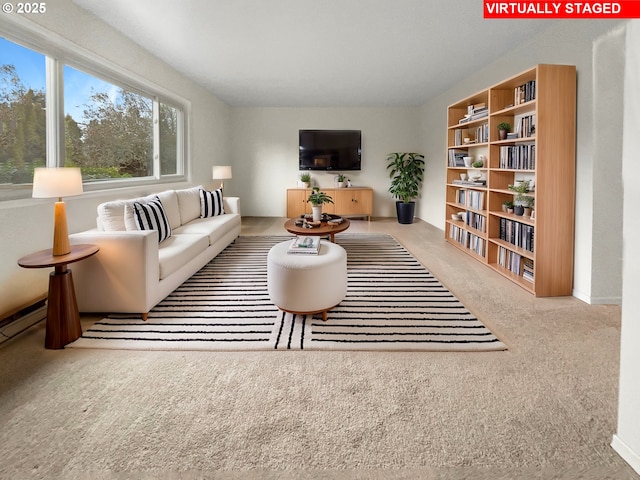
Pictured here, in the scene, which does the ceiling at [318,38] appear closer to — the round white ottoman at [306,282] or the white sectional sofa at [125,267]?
the white sectional sofa at [125,267]

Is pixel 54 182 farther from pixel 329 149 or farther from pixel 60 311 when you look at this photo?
pixel 329 149

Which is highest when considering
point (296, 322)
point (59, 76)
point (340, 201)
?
point (59, 76)

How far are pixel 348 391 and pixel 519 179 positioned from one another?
3197 millimetres

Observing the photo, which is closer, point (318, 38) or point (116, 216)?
point (116, 216)

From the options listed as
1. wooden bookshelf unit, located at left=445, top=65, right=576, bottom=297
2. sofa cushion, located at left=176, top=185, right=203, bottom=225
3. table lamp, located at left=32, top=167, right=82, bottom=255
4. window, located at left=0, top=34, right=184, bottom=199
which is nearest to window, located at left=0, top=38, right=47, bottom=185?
window, located at left=0, top=34, right=184, bottom=199

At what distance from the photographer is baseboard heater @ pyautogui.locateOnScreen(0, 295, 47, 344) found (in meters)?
2.49

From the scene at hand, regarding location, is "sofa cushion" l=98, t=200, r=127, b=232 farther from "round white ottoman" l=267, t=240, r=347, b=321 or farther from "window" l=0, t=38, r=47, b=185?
"round white ottoman" l=267, t=240, r=347, b=321

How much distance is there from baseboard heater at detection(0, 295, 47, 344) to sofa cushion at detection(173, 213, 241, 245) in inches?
58.9

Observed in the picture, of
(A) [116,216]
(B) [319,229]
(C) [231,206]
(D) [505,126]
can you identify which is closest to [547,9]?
(D) [505,126]

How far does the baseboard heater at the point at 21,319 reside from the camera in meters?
2.49

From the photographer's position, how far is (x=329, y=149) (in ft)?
26.6

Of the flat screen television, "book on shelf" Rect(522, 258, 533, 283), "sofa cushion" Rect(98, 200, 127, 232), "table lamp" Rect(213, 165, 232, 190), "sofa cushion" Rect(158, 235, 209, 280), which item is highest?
the flat screen television

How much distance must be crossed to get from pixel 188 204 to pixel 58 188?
2522mm

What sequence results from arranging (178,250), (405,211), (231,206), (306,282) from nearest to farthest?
1. (306,282)
2. (178,250)
3. (231,206)
4. (405,211)
